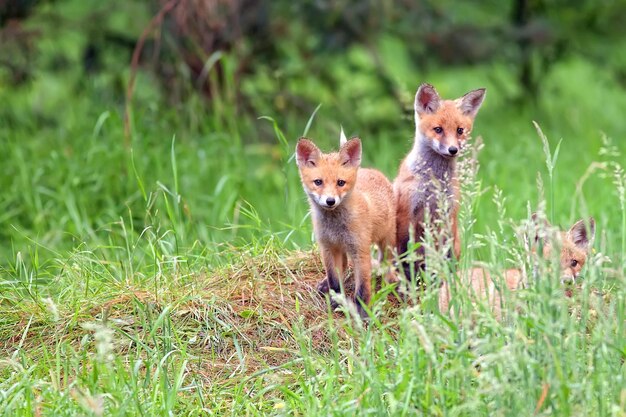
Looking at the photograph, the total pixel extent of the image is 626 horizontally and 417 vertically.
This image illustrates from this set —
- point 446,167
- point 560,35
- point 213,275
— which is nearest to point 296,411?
point 213,275

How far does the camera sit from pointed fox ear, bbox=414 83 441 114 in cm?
557

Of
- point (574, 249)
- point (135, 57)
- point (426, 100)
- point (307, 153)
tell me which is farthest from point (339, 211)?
point (135, 57)

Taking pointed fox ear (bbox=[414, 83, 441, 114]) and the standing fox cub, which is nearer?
→ the standing fox cub

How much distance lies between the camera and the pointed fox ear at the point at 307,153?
5.29 metres

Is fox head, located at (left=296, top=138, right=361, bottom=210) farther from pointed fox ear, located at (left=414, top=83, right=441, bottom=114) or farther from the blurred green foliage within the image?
the blurred green foliage

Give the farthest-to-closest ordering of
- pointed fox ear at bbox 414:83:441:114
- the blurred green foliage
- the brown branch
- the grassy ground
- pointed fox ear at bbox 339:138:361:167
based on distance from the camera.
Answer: the blurred green foliage → the brown branch → pointed fox ear at bbox 414:83:441:114 → pointed fox ear at bbox 339:138:361:167 → the grassy ground

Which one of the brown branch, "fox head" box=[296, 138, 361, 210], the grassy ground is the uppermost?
the brown branch

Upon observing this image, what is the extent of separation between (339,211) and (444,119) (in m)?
0.77

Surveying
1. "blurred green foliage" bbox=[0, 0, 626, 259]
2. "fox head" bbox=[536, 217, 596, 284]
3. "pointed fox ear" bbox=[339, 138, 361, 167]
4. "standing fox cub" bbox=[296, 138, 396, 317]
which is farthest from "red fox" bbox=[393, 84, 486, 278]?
"blurred green foliage" bbox=[0, 0, 626, 259]

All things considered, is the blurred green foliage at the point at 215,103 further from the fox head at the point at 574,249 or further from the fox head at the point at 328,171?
the fox head at the point at 328,171

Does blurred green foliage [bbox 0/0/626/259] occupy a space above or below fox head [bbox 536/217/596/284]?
above

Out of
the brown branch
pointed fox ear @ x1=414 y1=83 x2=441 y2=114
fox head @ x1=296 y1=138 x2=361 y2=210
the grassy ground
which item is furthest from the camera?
the brown branch

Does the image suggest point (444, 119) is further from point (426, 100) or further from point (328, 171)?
point (328, 171)

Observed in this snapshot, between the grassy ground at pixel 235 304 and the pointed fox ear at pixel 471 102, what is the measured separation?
0.51 meters
